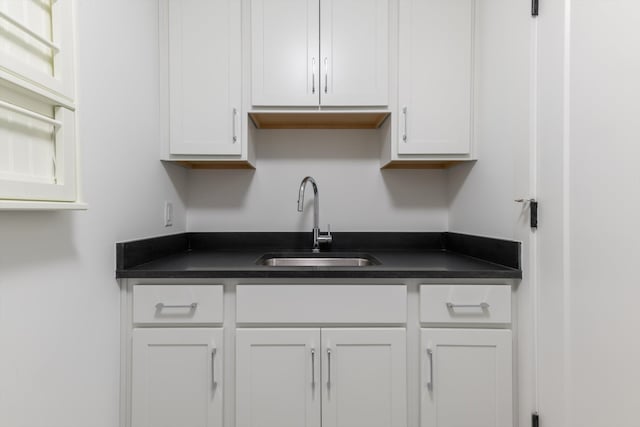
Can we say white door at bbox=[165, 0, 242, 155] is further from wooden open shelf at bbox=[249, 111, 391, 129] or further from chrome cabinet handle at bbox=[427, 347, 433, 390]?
chrome cabinet handle at bbox=[427, 347, 433, 390]

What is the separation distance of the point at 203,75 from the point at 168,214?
71 cm

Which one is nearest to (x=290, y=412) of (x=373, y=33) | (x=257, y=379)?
Answer: (x=257, y=379)

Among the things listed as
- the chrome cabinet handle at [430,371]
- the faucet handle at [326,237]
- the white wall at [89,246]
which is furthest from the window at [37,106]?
the chrome cabinet handle at [430,371]

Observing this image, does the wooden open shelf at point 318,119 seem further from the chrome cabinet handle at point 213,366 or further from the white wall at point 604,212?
the chrome cabinet handle at point 213,366

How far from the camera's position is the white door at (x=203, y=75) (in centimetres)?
151

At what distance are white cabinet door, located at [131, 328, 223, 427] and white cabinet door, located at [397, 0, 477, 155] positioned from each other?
125 cm

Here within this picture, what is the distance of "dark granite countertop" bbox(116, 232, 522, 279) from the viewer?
1205 millimetres

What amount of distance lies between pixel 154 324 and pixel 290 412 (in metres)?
0.61

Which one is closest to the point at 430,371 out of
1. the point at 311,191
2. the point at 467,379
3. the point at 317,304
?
the point at 467,379

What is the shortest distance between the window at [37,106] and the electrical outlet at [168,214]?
678 mm

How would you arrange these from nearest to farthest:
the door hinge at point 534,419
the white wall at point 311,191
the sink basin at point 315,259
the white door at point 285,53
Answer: the door hinge at point 534,419 < the white door at point 285,53 < the sink basin at point 315,259 < the white wall at point 311,191

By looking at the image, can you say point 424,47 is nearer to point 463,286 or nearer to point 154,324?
point 463,286

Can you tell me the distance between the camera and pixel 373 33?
1.52 metres

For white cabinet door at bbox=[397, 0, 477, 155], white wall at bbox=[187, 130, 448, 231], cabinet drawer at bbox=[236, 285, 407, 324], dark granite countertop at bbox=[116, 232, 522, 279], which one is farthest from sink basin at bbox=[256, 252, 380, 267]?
white cabinet door at bbox=[397, 0, 477, 155]
